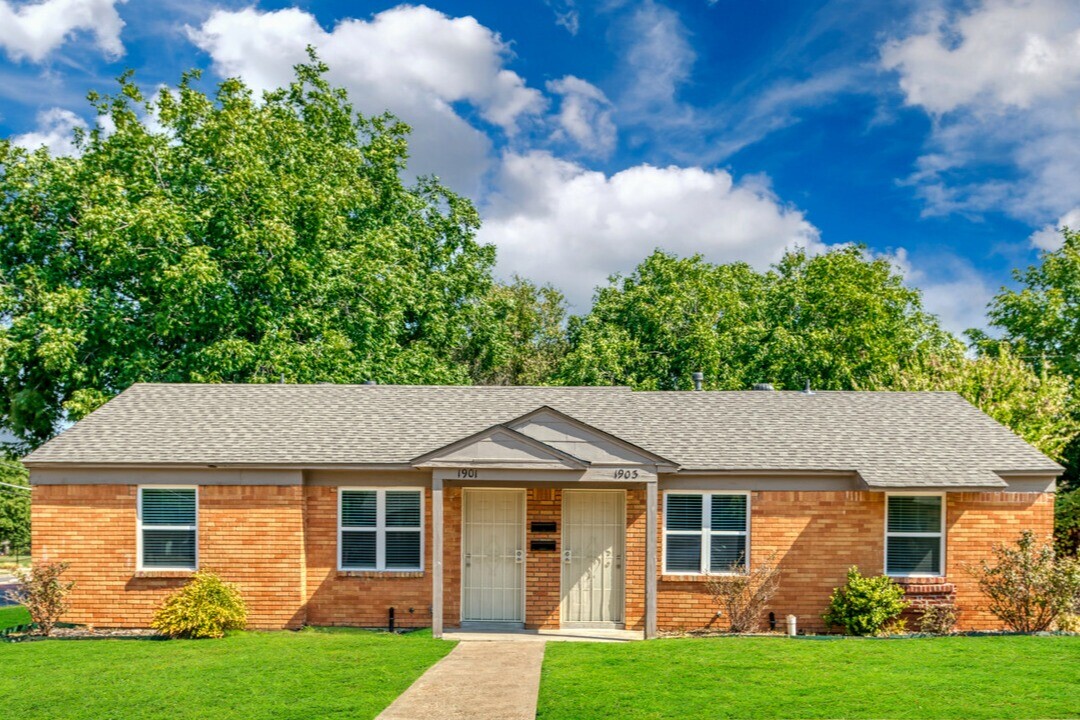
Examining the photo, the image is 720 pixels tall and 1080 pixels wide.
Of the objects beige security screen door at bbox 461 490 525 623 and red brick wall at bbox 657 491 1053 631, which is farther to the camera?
beige security screen door at bbox 461 490 525 623

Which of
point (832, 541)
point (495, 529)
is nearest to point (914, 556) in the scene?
point (832, 541)

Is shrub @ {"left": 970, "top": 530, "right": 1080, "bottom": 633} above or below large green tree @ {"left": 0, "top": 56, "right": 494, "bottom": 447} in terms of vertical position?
below

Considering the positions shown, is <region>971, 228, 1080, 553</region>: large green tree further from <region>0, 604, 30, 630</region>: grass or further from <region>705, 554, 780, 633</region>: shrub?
<region>0, 604, 30, 630</region>: grass

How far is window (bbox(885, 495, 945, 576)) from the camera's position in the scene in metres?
15.4

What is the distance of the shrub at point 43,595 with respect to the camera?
49.2ft

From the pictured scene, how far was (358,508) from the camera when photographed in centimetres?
1575

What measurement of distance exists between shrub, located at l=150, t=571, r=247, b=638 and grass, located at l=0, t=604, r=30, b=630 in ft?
16.8

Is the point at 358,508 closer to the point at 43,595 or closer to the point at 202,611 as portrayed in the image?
the point at 202,611

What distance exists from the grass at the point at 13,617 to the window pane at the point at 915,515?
1785 cm

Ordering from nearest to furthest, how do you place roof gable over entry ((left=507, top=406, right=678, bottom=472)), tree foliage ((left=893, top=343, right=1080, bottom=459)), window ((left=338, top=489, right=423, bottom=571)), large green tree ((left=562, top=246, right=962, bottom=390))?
roof gable over entry ((left=507, top=406, right=678, bottom=472)) → window ((left=338, top=489, right=423, bottom=571)) → tree foliage ((left=893, top=343, right=1080, bottom=459)) → large green tree ((left=562, top=246, right=962, bottom=390))

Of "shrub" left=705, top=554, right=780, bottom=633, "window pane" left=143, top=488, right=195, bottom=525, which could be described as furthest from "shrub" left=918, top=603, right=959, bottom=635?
"window pane" left=143, top=488, right=195, bottom=525

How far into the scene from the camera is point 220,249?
2488cm

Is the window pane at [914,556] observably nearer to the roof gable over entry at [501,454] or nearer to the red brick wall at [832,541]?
the red brick wall at [832,541]

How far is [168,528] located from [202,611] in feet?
6.66
